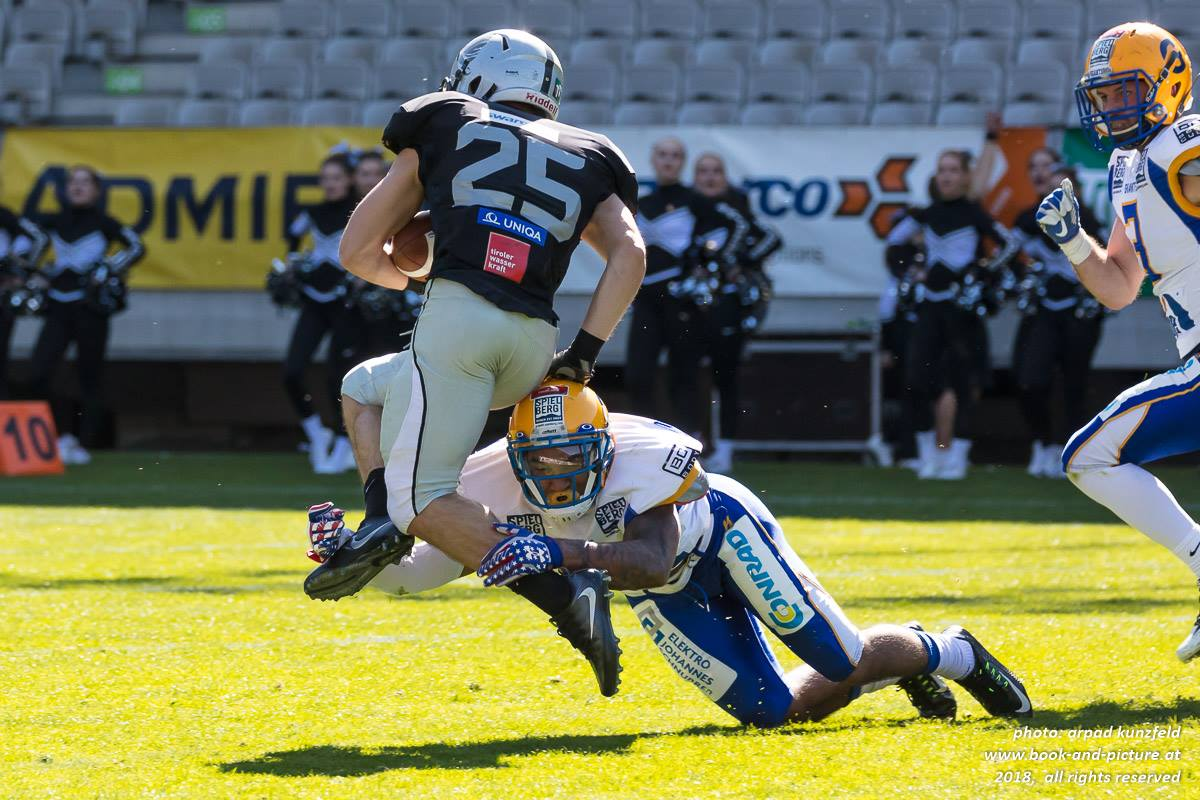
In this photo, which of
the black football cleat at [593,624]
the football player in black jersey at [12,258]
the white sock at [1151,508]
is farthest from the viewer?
the football player in black jersey at [12,258]

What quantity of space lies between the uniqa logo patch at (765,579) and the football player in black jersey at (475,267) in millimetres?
546

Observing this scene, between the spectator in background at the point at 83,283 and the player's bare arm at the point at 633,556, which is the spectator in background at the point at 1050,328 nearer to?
the spectator in background at the point at 83,283

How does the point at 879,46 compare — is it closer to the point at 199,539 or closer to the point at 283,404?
the point at 283,404

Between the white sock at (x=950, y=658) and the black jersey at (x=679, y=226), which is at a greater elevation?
the black jersey at (x=679, y=226)

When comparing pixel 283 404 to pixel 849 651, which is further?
pixel 283 404

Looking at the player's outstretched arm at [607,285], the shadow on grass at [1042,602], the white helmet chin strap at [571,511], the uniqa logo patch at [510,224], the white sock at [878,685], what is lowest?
the shadow on grass at [1042,602]

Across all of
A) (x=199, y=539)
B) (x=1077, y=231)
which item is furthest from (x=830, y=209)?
(x=1077, y=231)

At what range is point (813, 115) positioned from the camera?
44.3 ft

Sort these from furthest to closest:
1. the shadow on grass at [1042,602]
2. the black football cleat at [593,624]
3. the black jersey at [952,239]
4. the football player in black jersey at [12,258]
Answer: the football player in black jersey at [12,258]
the black jersey at [952,239]
the shadow on grass at [1042,602]
the black football cleat at [593,624]

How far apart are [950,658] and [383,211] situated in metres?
1.75

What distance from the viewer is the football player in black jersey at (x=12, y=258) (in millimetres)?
11727

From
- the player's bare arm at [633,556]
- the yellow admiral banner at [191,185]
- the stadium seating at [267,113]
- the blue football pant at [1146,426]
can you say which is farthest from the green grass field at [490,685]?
the stadium seating at [267,113]

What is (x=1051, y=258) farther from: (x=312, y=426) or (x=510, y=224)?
(x=510, y=224)

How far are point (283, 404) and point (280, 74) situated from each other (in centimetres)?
299
